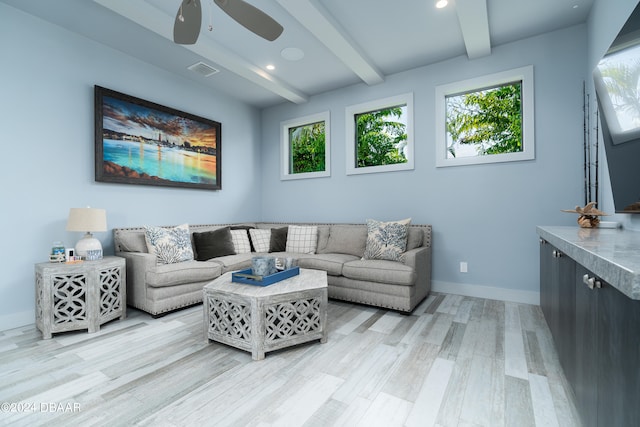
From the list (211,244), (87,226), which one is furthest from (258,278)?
(87,226)

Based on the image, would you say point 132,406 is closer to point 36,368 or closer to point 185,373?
point 185,373

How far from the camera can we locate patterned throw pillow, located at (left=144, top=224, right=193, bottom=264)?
122 inches

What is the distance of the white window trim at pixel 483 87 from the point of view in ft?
10.1

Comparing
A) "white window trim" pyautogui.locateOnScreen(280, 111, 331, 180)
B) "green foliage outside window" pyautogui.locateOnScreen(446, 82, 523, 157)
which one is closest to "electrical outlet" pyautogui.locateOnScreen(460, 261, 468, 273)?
"green foliage outside window" pyautogui.locateOnScreen(446, 82, 523, 157)

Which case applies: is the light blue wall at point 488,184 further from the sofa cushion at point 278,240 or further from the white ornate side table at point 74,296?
the white ornate side table at point 74,296

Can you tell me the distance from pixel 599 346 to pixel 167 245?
3374 millimetres

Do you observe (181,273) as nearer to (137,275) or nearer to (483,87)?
(137,275)

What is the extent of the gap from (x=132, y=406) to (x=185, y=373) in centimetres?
34

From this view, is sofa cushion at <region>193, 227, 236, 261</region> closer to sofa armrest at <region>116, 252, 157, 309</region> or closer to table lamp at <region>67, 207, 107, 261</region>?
sofa armrest at <region>116, 252, 157, 309</region>

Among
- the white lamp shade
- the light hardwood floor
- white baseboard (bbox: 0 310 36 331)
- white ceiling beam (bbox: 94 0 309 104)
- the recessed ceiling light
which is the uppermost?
the recessed ceiling light

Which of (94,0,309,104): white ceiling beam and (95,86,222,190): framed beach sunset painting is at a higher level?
(94,0,309,104): white ceiling beam

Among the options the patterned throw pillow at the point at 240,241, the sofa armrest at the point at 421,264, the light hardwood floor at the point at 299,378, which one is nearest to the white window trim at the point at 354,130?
the sofa armrest at the point at 421,264

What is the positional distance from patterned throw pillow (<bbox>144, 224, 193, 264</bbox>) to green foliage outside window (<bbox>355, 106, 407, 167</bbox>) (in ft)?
8.36

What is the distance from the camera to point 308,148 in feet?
15.7
